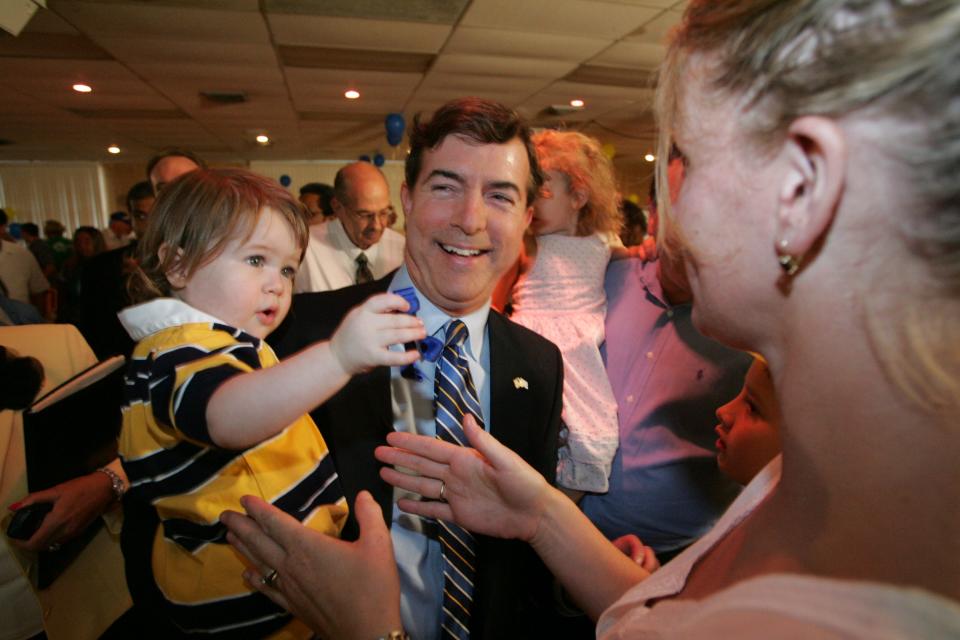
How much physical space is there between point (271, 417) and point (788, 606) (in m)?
0.79

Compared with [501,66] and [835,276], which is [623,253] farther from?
[501,66]

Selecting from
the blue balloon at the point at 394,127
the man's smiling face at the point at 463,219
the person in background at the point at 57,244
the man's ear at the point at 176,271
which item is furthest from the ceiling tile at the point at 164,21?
the person in background at the point at 57,244

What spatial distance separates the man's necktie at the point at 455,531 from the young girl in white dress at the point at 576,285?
23.2 inches

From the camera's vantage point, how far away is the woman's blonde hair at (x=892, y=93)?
0.48 m

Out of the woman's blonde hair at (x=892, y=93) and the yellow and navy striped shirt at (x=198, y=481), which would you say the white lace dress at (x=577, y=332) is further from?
the woman's blonde hair at (x=892, y=93)

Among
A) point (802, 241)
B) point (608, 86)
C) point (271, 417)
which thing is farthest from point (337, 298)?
point (608, 86)

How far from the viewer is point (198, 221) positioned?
121 centimetres

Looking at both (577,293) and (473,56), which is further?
(473,56)

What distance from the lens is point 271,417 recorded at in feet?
2.97

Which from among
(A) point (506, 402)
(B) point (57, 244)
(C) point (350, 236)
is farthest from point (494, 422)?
(B) point (57, 244)

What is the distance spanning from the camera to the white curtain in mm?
13070

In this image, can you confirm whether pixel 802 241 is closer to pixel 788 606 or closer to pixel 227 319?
pixel 788 606

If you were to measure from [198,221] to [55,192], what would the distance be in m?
16.2

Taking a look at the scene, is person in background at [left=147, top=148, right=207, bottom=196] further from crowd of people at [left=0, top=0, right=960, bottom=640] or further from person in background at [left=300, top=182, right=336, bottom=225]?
person in background at [left=300, top=182, right=336, bottom=225]
